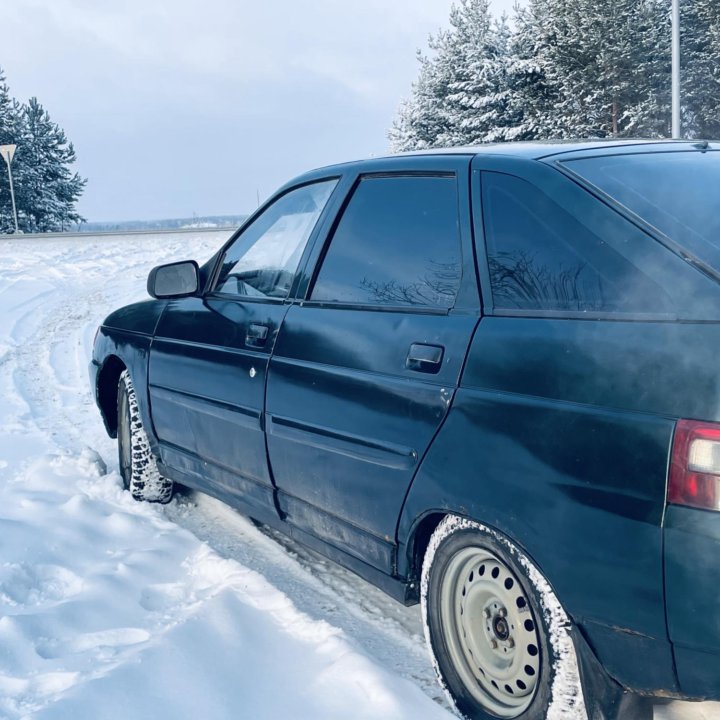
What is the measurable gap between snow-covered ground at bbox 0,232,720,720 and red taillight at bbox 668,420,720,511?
98cm

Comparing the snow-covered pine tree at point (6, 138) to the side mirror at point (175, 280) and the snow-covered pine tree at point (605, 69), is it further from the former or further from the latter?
the side mirror at point (175, 280)

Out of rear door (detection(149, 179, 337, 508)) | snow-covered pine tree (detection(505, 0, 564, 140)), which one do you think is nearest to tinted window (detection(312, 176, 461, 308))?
rear door (detection(149, 179, 337, 508))

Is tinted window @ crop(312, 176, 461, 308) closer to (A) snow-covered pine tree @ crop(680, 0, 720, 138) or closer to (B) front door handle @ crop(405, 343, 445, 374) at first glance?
(B) front door handle @ crop(405, 343, 445, 374)

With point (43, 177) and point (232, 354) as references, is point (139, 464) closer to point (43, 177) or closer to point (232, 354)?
point (232, 354)

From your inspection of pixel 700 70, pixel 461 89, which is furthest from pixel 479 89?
pixel 700 70

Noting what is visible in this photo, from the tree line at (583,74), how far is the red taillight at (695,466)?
100ft

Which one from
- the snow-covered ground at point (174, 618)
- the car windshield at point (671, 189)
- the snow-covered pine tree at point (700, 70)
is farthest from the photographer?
the snow-covered pine tree at point (700, 70)

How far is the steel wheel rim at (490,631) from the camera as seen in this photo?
2400 mm

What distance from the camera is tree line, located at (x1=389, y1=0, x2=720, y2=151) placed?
1313 inches

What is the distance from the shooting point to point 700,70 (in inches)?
1300

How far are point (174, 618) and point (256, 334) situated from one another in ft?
3.84

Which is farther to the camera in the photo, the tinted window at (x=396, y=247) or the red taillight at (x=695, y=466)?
the tinted window at (x=396, y=247)

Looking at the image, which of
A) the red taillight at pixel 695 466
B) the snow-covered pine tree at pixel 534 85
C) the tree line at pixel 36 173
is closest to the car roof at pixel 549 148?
the red taillight at pixel 695 466

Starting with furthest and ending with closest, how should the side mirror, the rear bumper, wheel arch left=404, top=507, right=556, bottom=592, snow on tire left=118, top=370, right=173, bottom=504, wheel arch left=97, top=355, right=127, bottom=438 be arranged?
wheel arch left=97, top=355, right=127, bottom=438 < snow on tire left=118, top=370, right=173, bottom=504 < the side mirror < wheel arch left=404, top=507, right=556, bottom=592 < the rear bumper
